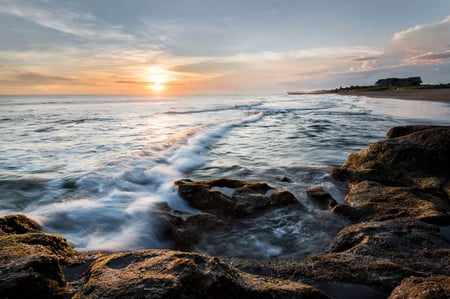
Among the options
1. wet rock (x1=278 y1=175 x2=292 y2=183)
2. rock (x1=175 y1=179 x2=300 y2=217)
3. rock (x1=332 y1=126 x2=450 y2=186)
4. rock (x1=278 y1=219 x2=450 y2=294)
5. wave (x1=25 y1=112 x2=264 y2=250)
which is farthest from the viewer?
wet rock (x1=278 y1=175 x2=292 y2=183)

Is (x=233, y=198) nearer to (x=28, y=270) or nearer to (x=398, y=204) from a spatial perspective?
(x=398, y=204)

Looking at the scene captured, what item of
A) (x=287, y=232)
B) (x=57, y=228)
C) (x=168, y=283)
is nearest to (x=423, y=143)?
(x=287, y=232)

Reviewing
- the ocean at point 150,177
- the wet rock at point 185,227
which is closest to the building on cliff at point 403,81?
the ocean at point 150,177

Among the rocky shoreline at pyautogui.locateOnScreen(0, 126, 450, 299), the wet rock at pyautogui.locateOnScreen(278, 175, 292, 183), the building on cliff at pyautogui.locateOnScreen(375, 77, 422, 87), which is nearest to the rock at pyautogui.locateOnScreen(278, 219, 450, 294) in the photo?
the rocky shoreline at pyautogui.locateOnScreen(0, 126, 450, 299)

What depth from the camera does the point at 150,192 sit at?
22.9 feet

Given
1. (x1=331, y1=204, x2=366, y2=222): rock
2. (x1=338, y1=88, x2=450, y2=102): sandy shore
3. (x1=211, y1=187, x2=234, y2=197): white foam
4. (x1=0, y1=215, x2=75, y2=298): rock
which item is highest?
(x1=338, y1=88, x2=450, y2=102): sandy shore

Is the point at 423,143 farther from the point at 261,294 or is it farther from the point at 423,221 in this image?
the point at 261,294

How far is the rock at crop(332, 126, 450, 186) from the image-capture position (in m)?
6.55

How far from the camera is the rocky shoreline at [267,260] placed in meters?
2.30

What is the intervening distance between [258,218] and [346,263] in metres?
2.08

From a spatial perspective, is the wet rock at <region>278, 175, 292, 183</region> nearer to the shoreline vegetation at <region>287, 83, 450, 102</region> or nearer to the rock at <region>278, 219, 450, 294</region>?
the rock at <region>278, 219, 450, 294</region>

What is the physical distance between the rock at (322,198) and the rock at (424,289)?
2.97 metres

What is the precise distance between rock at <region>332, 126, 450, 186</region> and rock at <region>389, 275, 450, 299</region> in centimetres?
437

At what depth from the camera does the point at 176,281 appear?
215 cm
